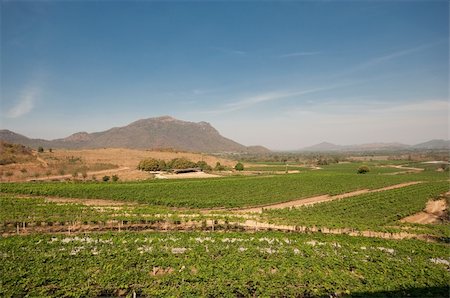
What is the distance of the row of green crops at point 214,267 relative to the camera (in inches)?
537

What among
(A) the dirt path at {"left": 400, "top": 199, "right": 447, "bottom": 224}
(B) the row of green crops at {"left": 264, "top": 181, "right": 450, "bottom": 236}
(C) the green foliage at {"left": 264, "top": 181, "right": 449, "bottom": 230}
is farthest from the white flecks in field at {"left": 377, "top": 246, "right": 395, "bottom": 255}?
(A) the dirt path at {"left": 400, "top": 199, "right": 447, "bottom": 224}

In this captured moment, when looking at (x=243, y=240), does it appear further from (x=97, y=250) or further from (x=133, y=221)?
(x=133, y=221)

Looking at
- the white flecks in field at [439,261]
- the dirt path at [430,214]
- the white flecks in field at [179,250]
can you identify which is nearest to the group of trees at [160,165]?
the dirt path at [430,214]

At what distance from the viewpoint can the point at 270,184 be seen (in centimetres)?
5631

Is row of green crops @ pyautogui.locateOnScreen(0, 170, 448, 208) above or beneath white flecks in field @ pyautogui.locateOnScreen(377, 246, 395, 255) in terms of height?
above

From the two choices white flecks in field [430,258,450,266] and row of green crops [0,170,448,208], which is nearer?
white flecks in field [430,258,450,266]

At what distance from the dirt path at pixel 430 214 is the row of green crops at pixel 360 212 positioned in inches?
24.2

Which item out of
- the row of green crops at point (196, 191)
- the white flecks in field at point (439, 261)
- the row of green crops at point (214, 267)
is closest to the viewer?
the row of green crops at point (214, 267)

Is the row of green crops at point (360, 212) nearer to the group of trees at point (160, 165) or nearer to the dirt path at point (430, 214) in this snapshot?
the dirt path at point (430, 214)

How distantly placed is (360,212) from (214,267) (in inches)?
1019

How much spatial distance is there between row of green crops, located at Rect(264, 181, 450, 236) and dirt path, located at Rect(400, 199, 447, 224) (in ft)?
2.02

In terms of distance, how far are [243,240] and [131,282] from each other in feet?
32.0

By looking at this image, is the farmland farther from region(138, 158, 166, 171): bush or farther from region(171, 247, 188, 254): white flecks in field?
region(138, 158, 166, 171): bush

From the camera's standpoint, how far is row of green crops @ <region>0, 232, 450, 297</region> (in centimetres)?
1364
